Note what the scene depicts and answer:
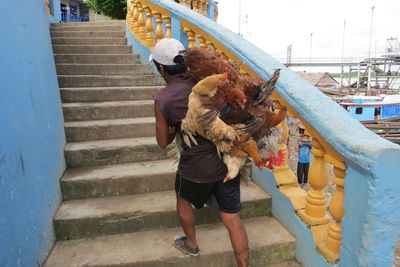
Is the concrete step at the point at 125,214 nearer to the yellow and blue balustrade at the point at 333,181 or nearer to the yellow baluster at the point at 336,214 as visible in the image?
the yellow and blue balustrade at the point at 333,181

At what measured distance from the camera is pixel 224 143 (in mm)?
1648

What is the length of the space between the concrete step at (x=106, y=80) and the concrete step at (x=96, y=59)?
701mm

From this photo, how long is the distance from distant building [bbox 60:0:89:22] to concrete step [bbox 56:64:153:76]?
55.1 feet

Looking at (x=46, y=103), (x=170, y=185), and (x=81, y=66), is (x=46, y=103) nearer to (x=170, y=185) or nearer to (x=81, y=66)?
(x=170, y=185)

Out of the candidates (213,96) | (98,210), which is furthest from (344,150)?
(98,210)

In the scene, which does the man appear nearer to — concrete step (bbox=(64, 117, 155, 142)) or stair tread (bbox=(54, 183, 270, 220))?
stair tread (bbox=(54, 183, 270, 220))

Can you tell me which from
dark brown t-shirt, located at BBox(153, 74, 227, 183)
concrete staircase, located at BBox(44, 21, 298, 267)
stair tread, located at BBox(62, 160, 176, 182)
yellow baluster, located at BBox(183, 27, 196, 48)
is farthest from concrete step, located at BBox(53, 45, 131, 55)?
dark brown t-shirt, located at BBox(153, 74, 227, 183)

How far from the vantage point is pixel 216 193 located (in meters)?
1.86

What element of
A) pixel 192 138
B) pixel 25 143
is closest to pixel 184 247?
pixel 192 138

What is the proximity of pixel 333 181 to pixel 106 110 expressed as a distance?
2654mm

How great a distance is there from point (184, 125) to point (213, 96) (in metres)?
0.27

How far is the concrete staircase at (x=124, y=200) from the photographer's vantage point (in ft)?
6.81

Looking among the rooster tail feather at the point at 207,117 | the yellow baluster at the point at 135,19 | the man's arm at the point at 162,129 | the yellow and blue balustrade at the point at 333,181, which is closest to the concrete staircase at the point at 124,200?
the yellow and blue balustrade at the point at 333,181

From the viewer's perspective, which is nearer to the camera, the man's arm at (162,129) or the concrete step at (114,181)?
the man's arm at (162,129)
